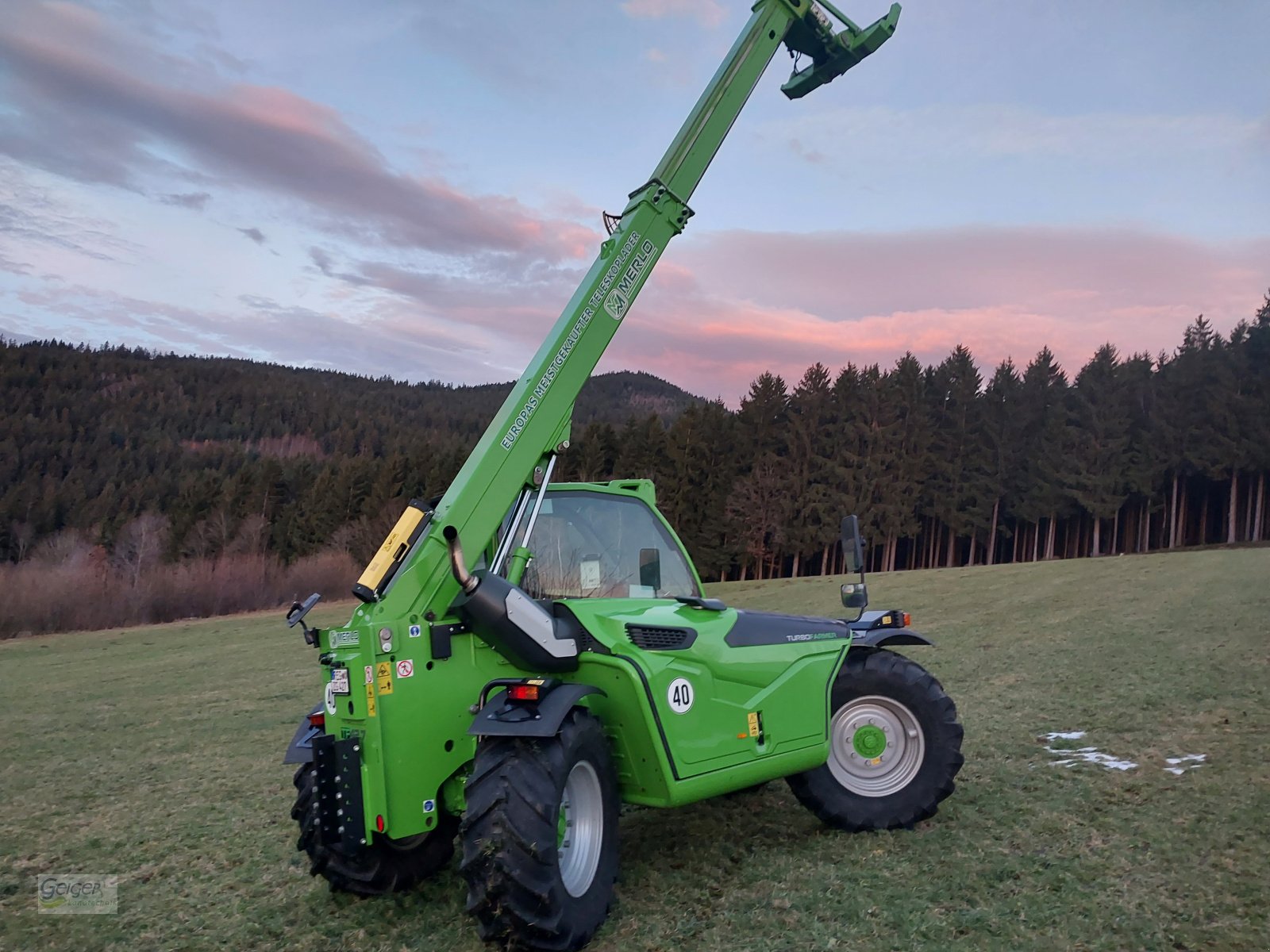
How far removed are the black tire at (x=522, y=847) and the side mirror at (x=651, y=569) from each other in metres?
1.62

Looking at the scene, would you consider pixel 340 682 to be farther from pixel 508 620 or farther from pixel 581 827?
pixel 581 827

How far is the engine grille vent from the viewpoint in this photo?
15.7 feet

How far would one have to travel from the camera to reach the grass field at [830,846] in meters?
4.29

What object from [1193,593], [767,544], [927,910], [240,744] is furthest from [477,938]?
[767,544]

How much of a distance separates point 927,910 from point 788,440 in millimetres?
54931

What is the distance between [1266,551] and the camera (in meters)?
31.4

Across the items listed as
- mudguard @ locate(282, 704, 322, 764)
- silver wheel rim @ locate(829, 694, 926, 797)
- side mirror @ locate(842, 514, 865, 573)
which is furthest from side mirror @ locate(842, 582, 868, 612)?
mudguard @ locate(282, 704, 322, 764)

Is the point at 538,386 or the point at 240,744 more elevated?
the point at 538,386

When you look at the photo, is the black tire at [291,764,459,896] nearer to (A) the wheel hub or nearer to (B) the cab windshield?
(B) the cab windshield

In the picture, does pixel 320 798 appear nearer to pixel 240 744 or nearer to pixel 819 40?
pixel 819 40

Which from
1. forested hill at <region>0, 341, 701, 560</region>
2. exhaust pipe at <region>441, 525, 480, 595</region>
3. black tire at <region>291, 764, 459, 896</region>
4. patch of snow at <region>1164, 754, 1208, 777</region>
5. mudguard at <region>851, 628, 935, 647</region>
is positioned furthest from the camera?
forested hill at <region>0, 341, 701, 560</region>

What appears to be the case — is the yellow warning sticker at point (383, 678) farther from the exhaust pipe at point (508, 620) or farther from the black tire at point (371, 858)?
the black tire at point (371, 858)

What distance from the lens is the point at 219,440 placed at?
11931 cm

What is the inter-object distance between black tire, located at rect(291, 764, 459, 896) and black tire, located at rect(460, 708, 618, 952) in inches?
32.2
